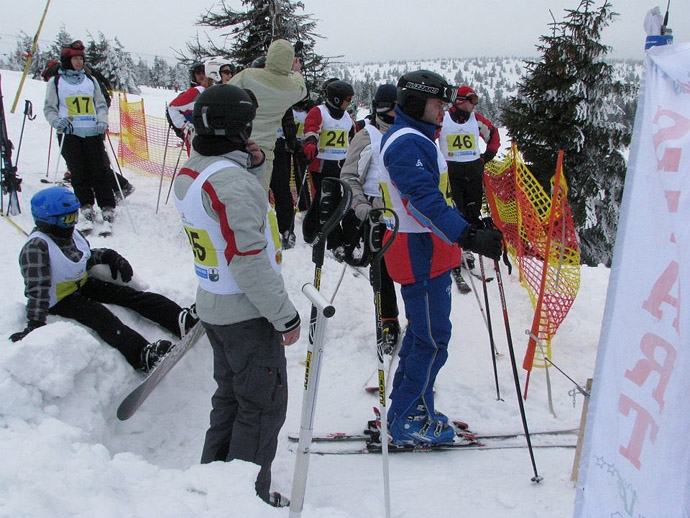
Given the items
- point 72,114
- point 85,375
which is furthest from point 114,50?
point 85,375

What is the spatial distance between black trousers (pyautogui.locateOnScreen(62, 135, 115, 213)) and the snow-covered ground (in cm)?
60

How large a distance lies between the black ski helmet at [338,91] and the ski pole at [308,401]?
4066 mm

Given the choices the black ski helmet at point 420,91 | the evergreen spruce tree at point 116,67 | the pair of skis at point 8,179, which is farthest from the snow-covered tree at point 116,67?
the black ski helmet at point 420,91

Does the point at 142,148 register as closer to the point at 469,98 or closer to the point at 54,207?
the point at 469,98

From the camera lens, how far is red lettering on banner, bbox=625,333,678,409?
1443 millimetres

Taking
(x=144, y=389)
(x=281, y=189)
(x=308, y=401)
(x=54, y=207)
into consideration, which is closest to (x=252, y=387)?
(x=308, y=401)

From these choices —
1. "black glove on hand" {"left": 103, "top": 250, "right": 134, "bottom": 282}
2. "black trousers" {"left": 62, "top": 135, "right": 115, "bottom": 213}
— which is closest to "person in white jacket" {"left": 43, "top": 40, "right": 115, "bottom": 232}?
"black trousers" {"left": 62, "top": 135, "right": 115, "bottom": 213}

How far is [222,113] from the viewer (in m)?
2.46

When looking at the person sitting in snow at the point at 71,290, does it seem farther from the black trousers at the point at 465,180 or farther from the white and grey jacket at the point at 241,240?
the black trousers at the point at 465,180

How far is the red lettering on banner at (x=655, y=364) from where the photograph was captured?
1.44 metres

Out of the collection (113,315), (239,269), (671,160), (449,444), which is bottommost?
(449,444)

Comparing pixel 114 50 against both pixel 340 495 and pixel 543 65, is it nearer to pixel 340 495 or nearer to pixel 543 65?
pixel 543 65

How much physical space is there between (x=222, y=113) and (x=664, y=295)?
1929 mm

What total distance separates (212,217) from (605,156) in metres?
17.0
